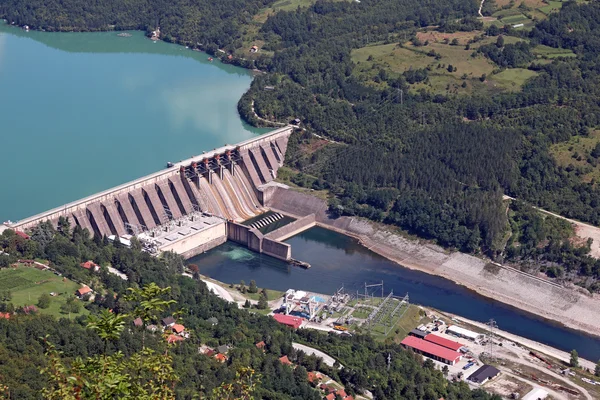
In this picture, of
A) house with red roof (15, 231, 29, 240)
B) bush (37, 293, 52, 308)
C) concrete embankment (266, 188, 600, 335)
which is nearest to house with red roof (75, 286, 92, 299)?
bush (37, 293, 52, 308)

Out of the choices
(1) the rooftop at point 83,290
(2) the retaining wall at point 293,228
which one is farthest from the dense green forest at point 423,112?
(1) the rooftop at point 83,290

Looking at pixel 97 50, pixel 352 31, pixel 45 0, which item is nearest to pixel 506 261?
pixel 352 31

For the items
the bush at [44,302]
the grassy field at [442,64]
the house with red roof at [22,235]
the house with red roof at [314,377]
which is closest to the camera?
the house with red roof at [314,377]

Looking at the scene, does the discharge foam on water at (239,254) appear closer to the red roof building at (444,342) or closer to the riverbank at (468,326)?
the riverbank at (468,326)

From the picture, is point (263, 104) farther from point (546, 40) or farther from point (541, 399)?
point (541, 399)

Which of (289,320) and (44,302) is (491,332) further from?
(44,302)

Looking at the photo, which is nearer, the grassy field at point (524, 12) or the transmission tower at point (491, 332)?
the transmission tower at point (491, 332)

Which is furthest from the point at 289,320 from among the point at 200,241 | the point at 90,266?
the point at 200,241
